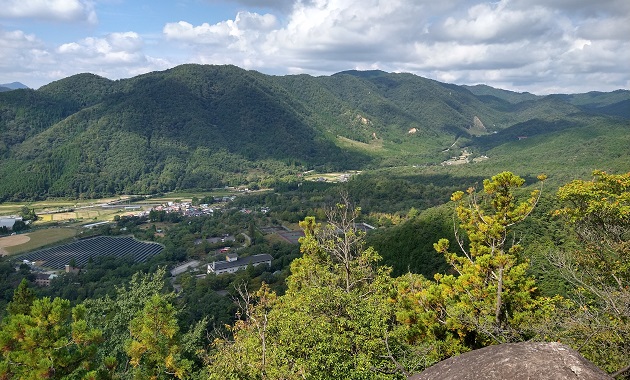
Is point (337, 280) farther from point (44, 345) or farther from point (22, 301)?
point (22, 301)

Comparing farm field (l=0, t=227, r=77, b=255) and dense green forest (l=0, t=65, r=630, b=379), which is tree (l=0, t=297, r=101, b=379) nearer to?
dense green forest (l=0, t=65, r=630, b=379)

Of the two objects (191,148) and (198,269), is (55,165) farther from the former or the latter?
(198,269)

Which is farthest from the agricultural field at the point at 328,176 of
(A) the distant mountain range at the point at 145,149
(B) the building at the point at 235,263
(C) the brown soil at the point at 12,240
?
(C) the brown soil at the point at 12,240

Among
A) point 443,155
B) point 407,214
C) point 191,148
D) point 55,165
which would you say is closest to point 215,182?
point 191,148

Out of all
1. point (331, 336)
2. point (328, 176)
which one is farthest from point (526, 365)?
point (328, 176)

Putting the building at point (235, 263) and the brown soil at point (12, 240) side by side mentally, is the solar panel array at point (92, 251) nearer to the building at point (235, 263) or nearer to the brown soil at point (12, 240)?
the brown soil at point (12, 240)
